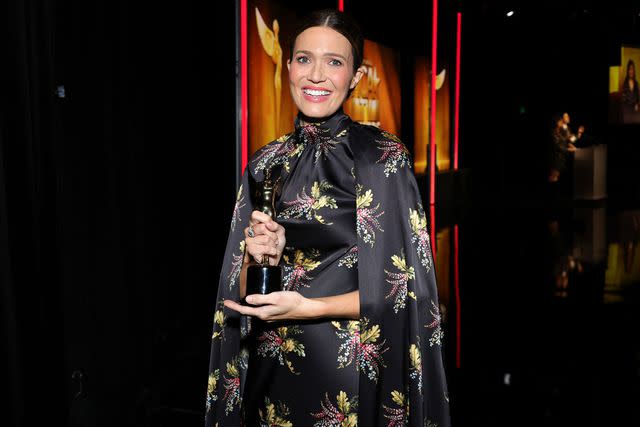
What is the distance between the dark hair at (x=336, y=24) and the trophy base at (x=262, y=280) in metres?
0.47

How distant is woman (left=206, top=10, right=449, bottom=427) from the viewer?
119 centimetres

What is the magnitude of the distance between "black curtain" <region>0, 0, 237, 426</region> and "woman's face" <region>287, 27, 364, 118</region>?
0.82 metres

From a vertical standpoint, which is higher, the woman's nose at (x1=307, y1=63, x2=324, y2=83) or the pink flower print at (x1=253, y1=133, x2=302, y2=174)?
the woman's nose at (x1=307, y1=63, x2=324, y2=83)

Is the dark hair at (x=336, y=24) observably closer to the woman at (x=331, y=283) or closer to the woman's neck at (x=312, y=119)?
A: the woman at (x=331, y=283)

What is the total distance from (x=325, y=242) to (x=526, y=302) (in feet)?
12.8

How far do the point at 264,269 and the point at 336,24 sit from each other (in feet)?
1.65

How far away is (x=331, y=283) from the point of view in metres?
1.27

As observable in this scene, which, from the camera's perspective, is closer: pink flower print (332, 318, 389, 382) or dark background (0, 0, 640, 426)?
pink flower print (332, 318, 389, 382)

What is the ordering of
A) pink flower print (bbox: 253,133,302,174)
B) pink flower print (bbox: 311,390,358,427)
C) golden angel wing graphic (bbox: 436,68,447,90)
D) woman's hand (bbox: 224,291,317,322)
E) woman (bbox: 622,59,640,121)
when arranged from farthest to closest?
woman (bbox: 622,59,640,121), golden angel wing graphic (bbox: 436,68,447,90), pink flower print (bbox: 253,133,302,174), pink flower print (bbox: 311,390,358,427), woman's hand (bbox: 224,291,317,322)

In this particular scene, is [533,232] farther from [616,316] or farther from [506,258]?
[616,316]

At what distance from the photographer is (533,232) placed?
27.2 ft

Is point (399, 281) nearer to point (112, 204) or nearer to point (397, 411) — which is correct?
point (397, 411)

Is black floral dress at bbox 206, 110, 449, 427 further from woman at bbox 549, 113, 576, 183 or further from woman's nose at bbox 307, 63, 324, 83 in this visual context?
woman at bbox 549, 113, 576, 183

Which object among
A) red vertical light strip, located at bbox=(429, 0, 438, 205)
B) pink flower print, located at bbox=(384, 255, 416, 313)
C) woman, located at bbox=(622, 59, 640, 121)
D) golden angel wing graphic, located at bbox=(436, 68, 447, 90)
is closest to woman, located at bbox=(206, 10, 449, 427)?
pink flower print, located at bbox=(384, 255, 416, 313)
